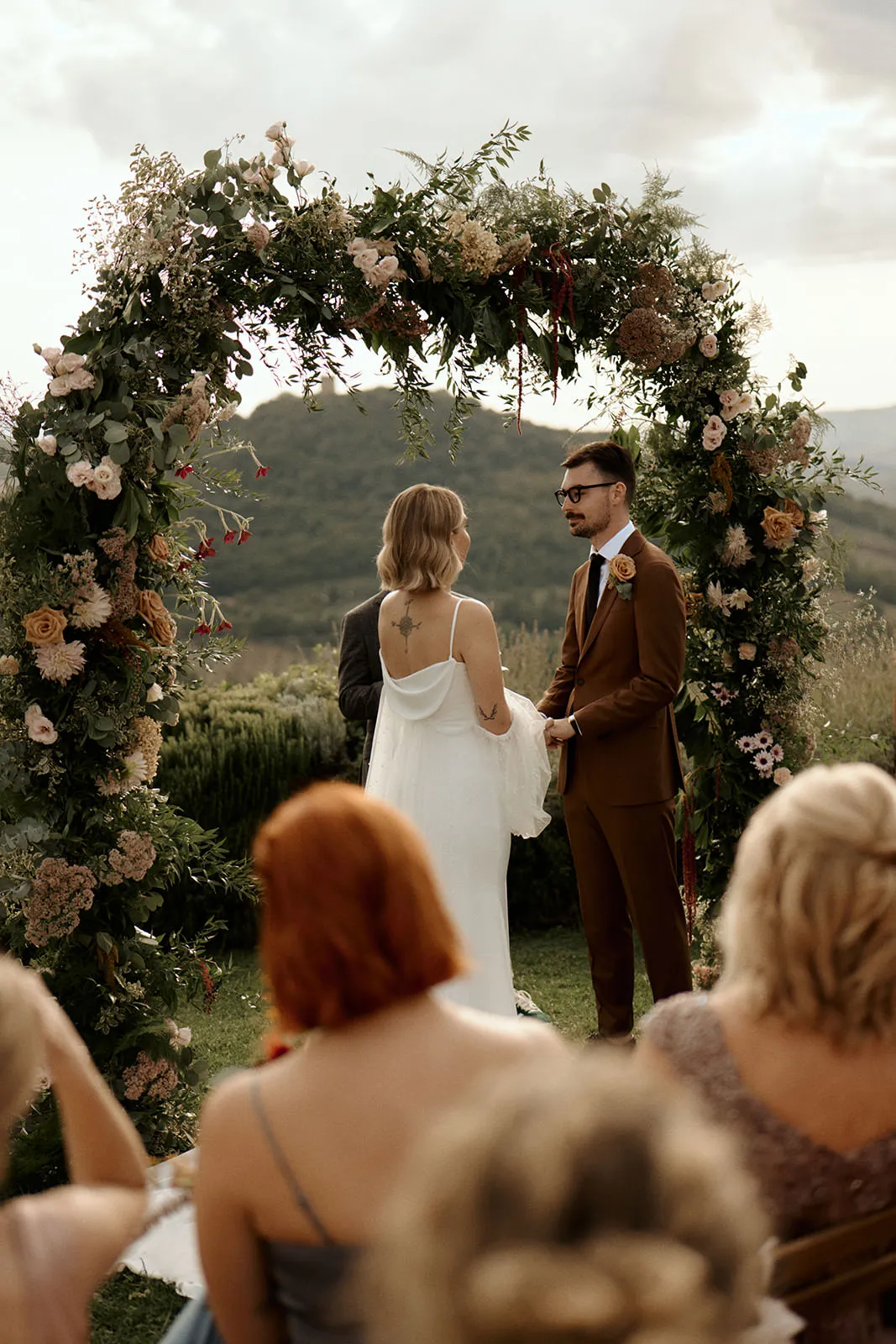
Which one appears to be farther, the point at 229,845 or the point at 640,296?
the point at 229,845

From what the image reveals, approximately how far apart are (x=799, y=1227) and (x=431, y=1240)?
46.7 inches

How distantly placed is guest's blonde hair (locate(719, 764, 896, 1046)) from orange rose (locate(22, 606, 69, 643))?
277 centimetres

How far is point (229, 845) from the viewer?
755 centimetres

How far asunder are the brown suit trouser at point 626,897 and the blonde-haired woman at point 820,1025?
294cm

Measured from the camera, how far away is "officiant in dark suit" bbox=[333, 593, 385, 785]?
5500mm

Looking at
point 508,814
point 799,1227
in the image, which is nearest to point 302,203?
point 508,814

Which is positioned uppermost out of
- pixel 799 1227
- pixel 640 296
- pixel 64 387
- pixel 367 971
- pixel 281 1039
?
pixel 640 296

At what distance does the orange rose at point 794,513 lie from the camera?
5.41 m

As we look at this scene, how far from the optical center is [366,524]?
4369 centimetres

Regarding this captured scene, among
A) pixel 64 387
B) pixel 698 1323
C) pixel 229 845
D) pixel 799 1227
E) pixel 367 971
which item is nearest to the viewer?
pixel 698 1323

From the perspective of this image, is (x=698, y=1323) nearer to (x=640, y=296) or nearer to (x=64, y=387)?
(x=64, y=387)

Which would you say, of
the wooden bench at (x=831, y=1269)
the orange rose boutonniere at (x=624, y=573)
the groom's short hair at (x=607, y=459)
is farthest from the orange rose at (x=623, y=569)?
the wooden bench at (x=831, y=1269)

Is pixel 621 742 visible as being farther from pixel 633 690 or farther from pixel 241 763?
pixel 241 763

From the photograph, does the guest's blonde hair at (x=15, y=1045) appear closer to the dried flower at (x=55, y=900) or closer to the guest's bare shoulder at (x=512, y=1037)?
the guest's bare shoulder at (x=512, y=1037)
